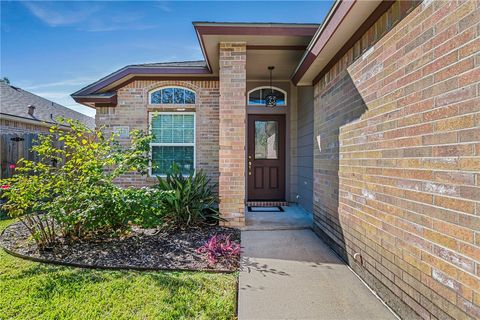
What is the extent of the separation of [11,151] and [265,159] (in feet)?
22.6

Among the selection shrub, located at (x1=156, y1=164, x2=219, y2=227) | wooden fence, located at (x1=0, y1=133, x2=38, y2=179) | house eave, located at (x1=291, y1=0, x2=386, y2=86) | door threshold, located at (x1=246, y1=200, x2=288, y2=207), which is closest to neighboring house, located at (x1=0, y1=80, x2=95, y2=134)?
wooden fence, located at (x1=0, y1=133, x2=38, y2=179)

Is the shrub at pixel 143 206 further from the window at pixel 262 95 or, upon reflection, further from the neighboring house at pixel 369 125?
the window at pixel 262 95

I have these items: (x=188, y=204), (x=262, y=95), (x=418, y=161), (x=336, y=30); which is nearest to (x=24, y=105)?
(x=262, y=95)

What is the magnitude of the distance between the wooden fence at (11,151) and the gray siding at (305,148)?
6.93 meters

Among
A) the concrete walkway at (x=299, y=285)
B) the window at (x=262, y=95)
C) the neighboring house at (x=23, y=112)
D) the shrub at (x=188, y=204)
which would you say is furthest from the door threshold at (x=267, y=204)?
the neighboring house at (x=23, y=112)

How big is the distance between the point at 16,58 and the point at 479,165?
1250 centimetres

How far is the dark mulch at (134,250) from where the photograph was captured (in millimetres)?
3229

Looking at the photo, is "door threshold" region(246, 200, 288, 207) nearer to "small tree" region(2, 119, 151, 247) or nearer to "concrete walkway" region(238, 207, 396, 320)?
"concrete walkway" region(238, 207, 396, 320)

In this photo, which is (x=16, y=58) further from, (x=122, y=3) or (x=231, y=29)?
(x=231, y=29)

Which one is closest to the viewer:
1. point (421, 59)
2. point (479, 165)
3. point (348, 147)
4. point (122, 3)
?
point (479, 165)

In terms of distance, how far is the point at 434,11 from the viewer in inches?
73.4

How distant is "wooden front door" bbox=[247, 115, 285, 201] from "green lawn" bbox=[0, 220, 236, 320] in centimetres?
413

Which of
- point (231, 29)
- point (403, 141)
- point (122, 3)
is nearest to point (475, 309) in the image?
point (403, 141)

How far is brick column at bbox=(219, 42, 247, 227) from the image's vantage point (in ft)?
15.5
